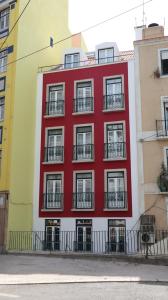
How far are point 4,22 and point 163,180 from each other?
54.1 ft

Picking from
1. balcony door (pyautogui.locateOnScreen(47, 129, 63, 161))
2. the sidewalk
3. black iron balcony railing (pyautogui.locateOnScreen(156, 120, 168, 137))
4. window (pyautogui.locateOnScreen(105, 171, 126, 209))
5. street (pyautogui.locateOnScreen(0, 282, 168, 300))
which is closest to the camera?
street (pyautogui.locateOnScreen(0, 282, 168, 300))

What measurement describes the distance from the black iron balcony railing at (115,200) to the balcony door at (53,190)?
10.8 feet

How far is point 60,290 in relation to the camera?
11008 millimetres

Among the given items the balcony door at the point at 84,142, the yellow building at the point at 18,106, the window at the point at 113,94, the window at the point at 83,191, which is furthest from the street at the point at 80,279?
the window at the point at 113,94

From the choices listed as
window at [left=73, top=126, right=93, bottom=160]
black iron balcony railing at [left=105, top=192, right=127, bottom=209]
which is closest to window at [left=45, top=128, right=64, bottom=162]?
window at [left=73, top=126, right=93, bottom=160]

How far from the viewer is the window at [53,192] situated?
25562 millimetres

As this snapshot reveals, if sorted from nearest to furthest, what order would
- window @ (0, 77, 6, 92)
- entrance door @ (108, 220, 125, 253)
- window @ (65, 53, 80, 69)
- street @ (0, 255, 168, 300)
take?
street @ (0, 255, 168, 300) < entrance door @ (108, 220, 125, 253) < window @ (0, 77, 6, 92) < window @ (65, 53, 80, 69)

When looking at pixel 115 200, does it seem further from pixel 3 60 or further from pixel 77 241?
pixel 3 60

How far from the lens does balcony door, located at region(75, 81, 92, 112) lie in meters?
26.6

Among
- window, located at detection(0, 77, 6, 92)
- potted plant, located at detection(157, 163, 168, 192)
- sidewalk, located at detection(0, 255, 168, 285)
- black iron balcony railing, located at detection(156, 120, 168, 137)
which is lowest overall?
sidewalk, located at detection(0, 255, 168, 285)

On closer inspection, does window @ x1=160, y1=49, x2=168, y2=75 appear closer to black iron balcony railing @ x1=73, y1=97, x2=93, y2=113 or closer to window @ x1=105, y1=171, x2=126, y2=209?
black iron balcony railing @ x1=73, y1=97, x2=93, y2=113

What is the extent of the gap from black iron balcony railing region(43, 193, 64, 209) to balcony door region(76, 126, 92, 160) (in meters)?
2.89

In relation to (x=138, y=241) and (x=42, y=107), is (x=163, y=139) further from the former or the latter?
(x=42, y=107)

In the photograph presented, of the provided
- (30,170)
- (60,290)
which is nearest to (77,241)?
(30,170)
